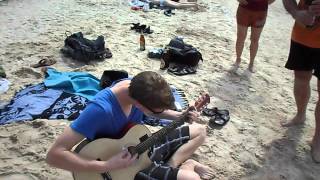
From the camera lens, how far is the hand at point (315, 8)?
3.15 meters

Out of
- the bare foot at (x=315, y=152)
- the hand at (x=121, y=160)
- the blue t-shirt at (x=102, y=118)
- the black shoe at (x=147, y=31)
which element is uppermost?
the blue t-shirt at (x=102, y=118)

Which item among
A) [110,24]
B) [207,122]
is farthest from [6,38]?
[207,122]

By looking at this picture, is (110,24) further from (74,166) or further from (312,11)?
(74,166)

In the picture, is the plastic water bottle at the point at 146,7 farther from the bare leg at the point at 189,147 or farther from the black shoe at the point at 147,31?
the bare leg at the point at 189,147

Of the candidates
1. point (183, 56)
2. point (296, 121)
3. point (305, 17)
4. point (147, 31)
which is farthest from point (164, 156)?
point (147, 31)

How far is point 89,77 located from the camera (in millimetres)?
4555

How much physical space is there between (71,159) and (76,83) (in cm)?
226

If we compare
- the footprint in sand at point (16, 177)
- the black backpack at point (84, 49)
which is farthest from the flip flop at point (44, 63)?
the footprint in sand at point (16, 177)

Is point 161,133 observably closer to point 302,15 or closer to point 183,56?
point 302,15

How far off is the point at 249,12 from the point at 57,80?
8.15 feet

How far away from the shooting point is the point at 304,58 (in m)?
3.44

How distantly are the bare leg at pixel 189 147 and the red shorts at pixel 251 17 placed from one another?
2163mm

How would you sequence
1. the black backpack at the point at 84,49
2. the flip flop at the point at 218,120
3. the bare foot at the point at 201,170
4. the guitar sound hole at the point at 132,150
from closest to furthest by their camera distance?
the guitar sound hole at the point at 132,150, the bare foot at the point at 201,170, the flip flop at the point at 218,120, the black backpack at the point at 84,49

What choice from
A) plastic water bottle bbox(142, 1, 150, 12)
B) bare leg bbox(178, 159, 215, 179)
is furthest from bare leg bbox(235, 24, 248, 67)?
plastic water bottle bbox(142, 1, 150, 12)
